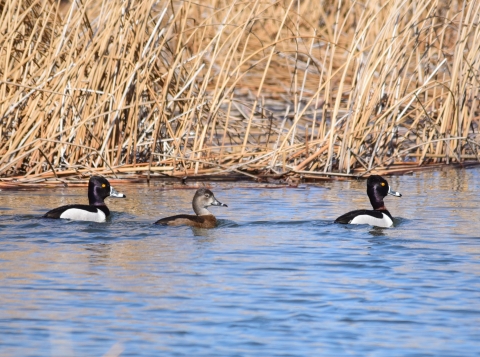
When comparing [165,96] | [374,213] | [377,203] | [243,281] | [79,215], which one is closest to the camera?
[243,281]

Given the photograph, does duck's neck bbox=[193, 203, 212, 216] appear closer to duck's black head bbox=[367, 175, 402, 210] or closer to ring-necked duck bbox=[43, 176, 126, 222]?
ring-necked duck bbox=[43, 176, 126, 222]

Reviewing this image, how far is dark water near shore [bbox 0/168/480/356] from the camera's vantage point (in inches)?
225

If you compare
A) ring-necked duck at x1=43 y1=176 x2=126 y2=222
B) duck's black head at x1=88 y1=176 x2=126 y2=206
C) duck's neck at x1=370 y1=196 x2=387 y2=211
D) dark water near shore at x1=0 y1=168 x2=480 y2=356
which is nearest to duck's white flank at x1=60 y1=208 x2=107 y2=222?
ring-necked duck at x1=43 y1=176 x2=126 y2=222

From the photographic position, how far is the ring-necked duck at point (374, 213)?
952cm

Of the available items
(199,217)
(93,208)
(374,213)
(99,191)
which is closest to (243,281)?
(199,217)

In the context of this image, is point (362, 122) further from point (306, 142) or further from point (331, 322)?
point (331, 322)

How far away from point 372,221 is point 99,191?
2723 millimetres

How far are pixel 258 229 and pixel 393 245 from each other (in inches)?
51.6

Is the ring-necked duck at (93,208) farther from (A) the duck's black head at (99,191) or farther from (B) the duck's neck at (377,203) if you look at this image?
(B) the duck's neck at (377,203)

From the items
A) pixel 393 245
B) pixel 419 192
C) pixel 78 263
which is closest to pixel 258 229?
pixel 393 245

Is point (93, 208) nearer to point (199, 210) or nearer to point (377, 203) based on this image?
point (199, 210)

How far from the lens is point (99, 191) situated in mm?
10547

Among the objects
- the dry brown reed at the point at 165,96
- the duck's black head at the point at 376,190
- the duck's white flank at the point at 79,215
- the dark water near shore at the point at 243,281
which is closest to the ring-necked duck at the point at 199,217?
the dark water near shore at the point at 243,281

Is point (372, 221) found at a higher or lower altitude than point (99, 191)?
lower
